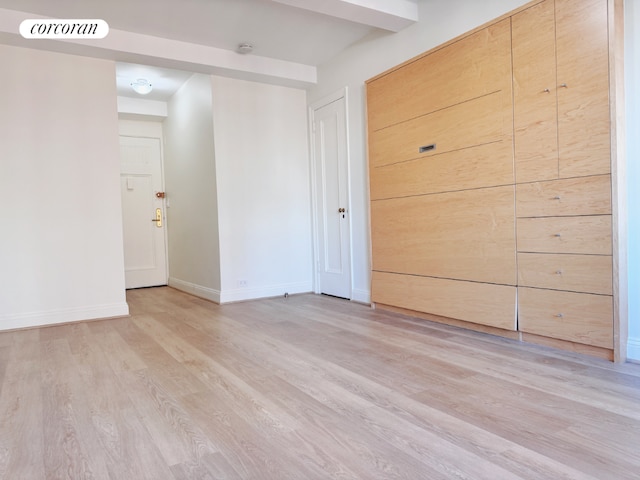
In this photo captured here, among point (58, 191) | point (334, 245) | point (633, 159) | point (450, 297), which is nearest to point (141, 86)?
point (58, 191)

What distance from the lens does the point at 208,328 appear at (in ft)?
11.5

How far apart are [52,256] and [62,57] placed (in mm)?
1818

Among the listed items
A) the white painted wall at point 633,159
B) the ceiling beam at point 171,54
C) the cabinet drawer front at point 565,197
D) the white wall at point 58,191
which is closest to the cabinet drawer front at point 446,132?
the cabinet drawer front at point 565,197

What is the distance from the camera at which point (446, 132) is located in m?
3.19

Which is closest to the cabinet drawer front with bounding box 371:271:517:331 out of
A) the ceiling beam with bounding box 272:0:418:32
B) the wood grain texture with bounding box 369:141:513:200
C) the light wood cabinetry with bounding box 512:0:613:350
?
the light wood cabinetry with bounding box 512:0:613:350

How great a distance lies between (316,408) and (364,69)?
→ 133 inches

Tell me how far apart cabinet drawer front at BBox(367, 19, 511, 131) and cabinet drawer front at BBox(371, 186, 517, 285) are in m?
0.70

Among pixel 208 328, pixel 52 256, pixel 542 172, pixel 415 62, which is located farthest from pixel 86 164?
pixel 542 172

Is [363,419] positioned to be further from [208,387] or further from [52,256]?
[52,256]

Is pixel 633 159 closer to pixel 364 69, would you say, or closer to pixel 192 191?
pixel 364 69

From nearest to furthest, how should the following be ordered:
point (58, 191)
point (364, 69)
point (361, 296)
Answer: point (58, 191), point (364, 69), point (361, 296)

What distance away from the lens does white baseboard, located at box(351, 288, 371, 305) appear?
13.9ft

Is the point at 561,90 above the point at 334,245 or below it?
above

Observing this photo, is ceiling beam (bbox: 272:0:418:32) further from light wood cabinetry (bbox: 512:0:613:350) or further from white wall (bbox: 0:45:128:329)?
white wall (bbox: 0:45:128:329)
